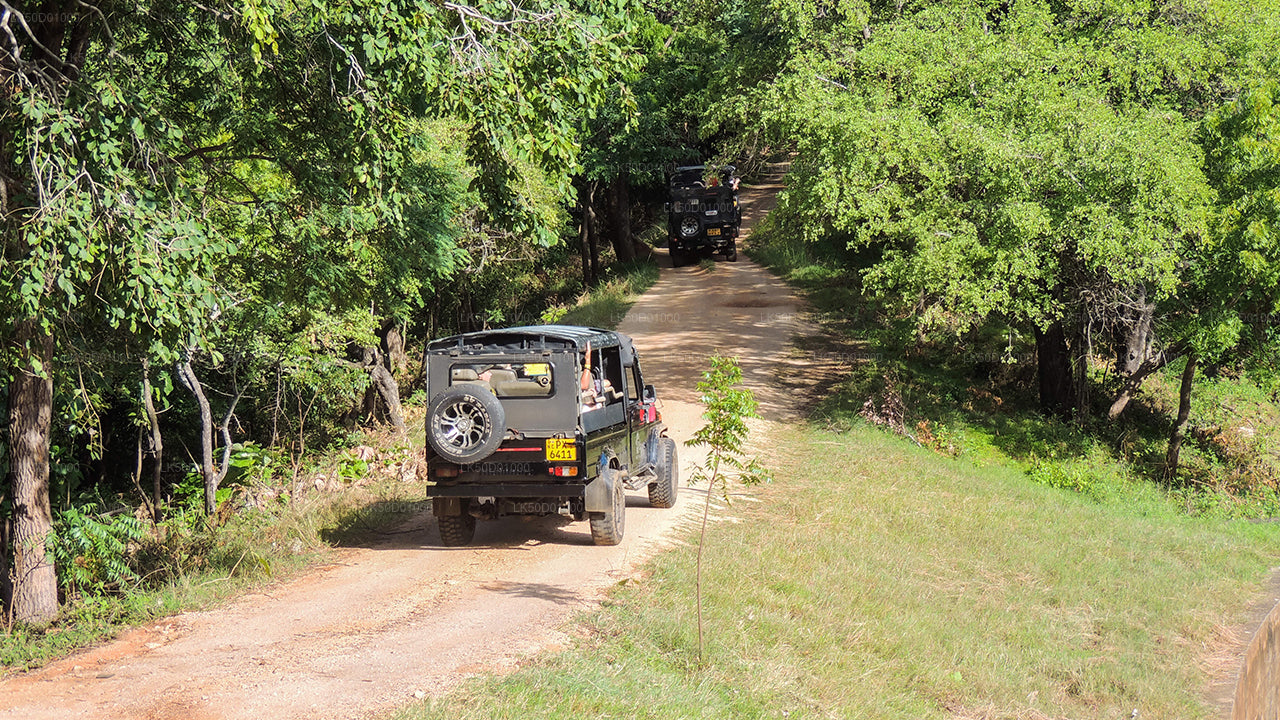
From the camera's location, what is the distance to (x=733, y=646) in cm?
921

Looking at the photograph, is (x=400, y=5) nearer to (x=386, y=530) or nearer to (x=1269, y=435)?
(x=386, y=530)

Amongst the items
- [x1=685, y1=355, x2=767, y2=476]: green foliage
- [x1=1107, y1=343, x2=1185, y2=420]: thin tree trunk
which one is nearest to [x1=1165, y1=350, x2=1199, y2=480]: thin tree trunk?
[x1=1107, y1=343, x2=1185, y2=420]: thin tree trunk

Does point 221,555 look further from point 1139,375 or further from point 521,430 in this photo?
point 1139,375

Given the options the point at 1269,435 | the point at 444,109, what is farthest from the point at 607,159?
the point at 444,109

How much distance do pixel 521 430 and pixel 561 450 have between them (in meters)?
0.48

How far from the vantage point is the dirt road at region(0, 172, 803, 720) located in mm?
7188

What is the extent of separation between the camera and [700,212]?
3344 centimetres

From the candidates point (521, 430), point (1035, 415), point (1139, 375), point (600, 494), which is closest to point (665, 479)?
point (600, 494)

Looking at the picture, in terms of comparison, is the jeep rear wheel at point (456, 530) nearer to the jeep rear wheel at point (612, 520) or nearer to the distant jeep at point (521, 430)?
the distant jeep at point (521, 430)

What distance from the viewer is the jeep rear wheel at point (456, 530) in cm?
1125

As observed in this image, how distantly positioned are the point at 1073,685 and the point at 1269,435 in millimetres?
15829

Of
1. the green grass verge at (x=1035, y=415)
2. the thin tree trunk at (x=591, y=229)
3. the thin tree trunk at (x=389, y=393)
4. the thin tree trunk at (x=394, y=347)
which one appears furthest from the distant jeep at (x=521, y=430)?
the thin tree trunk at (x=591, y=229)

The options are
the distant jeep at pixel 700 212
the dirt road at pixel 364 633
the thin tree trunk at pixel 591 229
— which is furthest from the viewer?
the thin tree trunk at pixel 591 229

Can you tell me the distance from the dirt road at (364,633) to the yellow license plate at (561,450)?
3.76 ft
